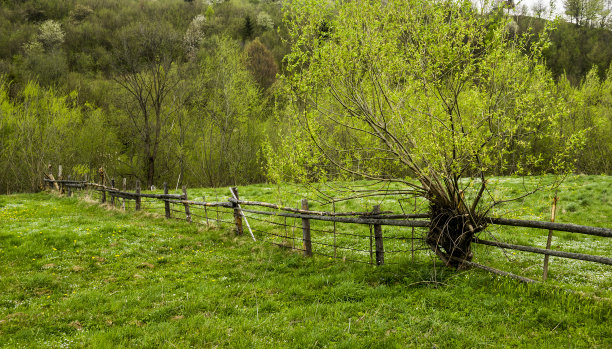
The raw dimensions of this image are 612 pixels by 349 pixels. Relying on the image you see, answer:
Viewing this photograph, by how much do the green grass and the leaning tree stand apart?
115 cm

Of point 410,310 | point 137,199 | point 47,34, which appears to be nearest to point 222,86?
point 137,199

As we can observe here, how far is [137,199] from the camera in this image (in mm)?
19094

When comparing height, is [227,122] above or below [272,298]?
above

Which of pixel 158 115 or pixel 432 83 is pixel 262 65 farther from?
pixel 432 83

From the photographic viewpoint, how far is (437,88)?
298 inches

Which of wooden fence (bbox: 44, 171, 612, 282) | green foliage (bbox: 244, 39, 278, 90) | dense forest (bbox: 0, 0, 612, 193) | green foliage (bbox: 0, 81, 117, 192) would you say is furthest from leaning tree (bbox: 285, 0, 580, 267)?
green foliage (bbox: 244, 39, 278, 90)

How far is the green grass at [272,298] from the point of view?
5.54m

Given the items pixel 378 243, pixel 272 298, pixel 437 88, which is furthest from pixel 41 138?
pixel 437 88

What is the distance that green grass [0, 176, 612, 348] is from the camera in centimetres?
554

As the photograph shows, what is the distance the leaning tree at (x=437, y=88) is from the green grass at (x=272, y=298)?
1.15 m

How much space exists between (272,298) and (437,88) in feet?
20.0

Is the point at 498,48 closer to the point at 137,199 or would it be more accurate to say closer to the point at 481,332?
the point at 481,332

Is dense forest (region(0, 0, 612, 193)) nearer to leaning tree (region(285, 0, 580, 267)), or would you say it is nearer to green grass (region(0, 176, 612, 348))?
green grass (region(0, 176, 612, 348))

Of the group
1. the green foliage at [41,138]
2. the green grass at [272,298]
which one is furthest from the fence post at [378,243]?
the green foliage at [41,138]
